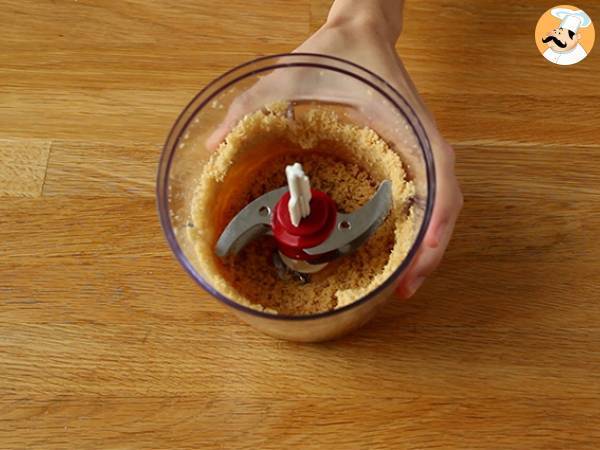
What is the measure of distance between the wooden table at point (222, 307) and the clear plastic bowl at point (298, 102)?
0.06m

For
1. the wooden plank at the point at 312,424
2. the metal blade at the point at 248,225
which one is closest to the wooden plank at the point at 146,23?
the metal blade at the point at 248,225

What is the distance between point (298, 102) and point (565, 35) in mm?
281

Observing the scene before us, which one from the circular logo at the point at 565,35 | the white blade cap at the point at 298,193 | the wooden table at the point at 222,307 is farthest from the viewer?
the circular logo at the point at 565,35

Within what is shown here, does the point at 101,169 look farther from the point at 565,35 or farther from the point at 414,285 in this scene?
the point at 565,35

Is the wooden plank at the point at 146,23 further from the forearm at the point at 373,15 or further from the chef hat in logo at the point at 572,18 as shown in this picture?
the chef hat in logo at the point at 572,18

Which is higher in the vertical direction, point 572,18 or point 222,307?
point 572,18

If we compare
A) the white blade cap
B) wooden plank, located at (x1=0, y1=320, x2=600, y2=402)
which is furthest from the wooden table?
the white blade cap

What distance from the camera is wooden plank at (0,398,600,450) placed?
0.55 m

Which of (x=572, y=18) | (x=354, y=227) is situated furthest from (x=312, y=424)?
(x=572, y=18)

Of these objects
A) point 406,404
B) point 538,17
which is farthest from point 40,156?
point 538,17

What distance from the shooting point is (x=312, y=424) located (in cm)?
55

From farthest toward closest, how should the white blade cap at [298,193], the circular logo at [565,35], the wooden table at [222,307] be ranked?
the circular logo at [565,35] → the wooden table at [222,307] → the white blade cap at [298,193]

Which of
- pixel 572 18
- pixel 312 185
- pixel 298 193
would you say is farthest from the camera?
pixel 572 18

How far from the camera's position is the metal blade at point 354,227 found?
1.72 ft
